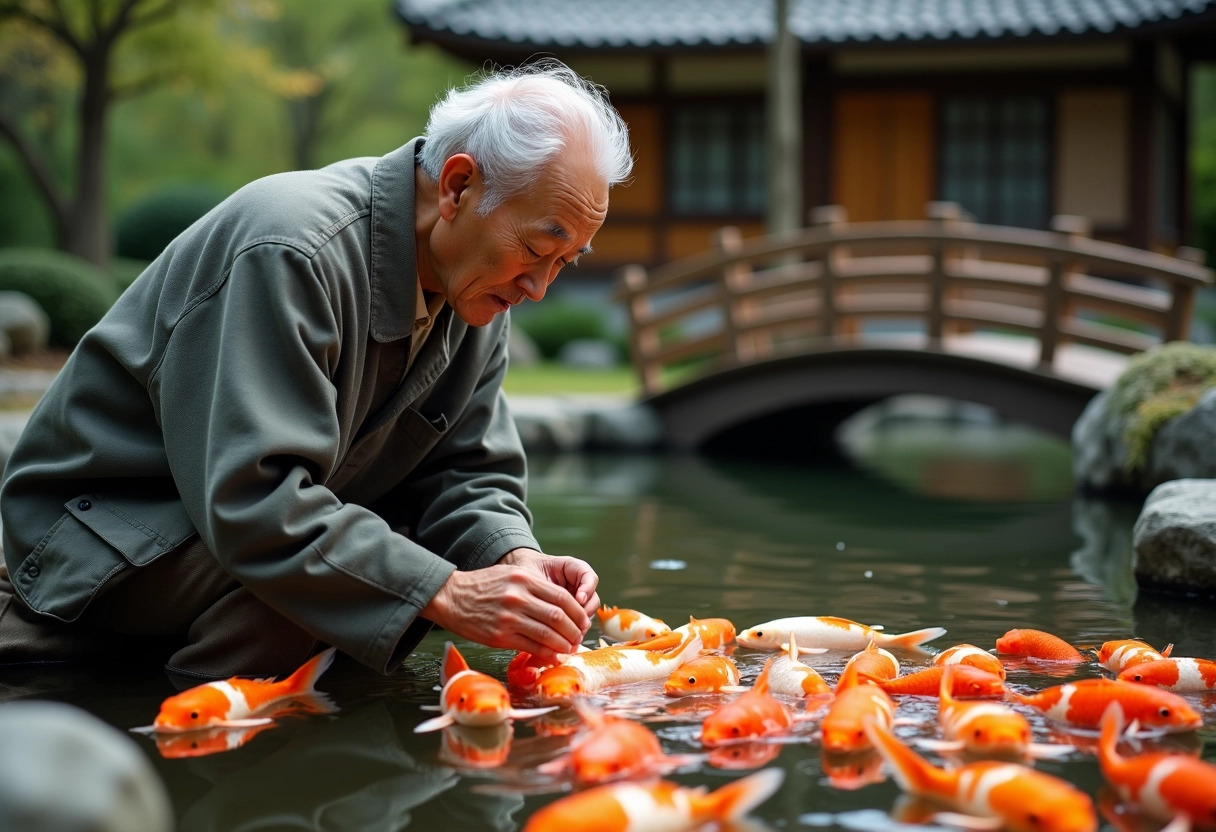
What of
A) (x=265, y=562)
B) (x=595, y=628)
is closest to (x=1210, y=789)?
(x=265, y=562)

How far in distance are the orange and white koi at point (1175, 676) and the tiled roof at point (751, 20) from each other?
42.9 ft

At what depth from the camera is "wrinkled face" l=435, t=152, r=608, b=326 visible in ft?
9.55

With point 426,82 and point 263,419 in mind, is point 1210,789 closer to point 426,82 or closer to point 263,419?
point 263,419

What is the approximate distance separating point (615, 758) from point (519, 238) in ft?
3.82

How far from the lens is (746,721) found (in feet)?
8.71

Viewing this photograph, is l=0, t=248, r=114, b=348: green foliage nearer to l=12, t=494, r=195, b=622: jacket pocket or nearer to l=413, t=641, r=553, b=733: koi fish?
l=12, t=494, r=195, b=622: jacket pocket

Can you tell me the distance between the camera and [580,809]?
1979 mm

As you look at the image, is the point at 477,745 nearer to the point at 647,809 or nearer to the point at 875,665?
the point at 647,809

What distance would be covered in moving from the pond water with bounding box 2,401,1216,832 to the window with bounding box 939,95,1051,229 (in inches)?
291

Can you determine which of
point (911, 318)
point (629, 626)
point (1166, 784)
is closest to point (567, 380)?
point (911, 318)

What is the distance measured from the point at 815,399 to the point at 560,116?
7.63 meters

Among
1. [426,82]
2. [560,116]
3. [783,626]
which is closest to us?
[560,116]

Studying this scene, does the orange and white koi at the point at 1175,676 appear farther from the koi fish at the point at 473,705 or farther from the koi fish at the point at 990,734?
the koi fish at the point at 473,705

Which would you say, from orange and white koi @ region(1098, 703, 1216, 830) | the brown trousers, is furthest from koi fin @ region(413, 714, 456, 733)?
orange and white koi @ region(1098, 703, 1216, 830)
